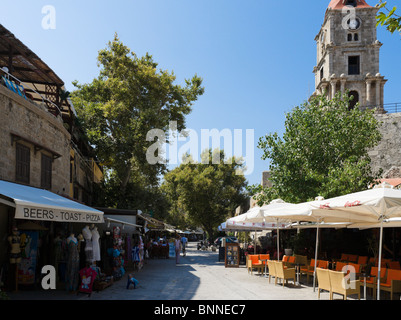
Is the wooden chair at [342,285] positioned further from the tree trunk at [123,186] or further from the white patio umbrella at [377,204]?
the tree trunk at [123,186]

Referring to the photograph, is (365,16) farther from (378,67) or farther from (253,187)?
(253,187)

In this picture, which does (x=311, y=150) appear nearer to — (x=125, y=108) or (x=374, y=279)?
(x=374, y=279)

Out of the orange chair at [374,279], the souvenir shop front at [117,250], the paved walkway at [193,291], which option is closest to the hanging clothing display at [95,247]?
the souvenir shop front at [117,250]

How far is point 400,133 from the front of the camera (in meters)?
30.7

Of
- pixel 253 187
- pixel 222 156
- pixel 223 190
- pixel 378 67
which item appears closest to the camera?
pixel 253 187

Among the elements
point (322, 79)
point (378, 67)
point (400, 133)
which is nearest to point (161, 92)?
point (400, 133)

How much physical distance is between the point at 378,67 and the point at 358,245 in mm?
27325

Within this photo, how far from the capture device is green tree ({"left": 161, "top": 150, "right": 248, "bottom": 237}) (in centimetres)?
4422

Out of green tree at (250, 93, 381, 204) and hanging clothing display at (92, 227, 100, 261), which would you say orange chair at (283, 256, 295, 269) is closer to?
green tree at (250, 93, 381, 204)

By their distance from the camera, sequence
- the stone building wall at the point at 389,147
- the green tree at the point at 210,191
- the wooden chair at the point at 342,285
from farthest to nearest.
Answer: the green tree at the point at 210,191
the stone building wall at the point at 389,147
the wooden chair at the point at 342,285

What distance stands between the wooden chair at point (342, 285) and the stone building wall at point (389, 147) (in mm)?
23946

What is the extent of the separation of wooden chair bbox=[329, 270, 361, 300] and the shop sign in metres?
6.53

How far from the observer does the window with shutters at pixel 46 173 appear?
14.1 m

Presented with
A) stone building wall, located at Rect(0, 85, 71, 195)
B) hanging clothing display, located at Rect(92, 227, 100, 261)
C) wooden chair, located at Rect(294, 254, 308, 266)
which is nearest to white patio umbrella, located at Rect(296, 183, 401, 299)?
wooden chair, located at Rect(294, 254, 308, 266)
